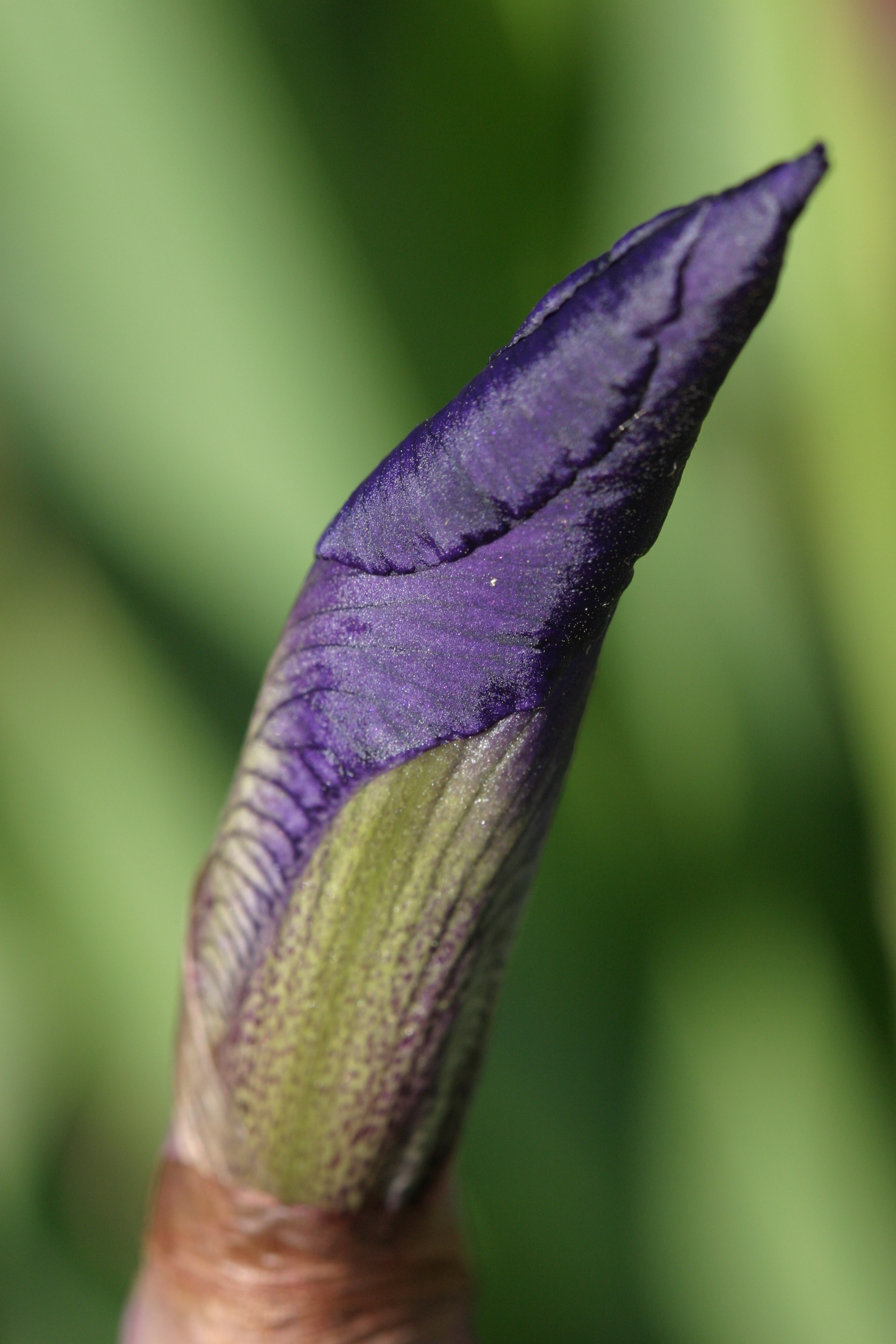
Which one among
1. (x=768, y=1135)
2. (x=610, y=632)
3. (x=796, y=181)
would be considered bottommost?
(x=768, y=1135)

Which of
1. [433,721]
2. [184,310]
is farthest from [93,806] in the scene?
[433,721]

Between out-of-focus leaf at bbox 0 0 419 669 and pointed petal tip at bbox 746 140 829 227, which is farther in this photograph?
out-of-focus leaf at bbox 0 0 419 669

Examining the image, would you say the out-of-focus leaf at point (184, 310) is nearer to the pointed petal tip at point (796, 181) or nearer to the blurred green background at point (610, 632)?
the blurred green background at point (610, 632)

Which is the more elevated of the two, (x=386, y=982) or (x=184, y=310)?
(x=184, y=310)

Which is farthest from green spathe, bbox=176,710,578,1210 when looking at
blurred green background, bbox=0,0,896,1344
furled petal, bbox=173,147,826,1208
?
blurred green background, bbox=0,0,896,1344

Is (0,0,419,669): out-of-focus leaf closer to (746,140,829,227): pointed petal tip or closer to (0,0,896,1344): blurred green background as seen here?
(0,0,896,1344): blurred green background

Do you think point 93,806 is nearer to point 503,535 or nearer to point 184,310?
point 184,310

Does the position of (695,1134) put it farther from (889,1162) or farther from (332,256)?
(332,256)
